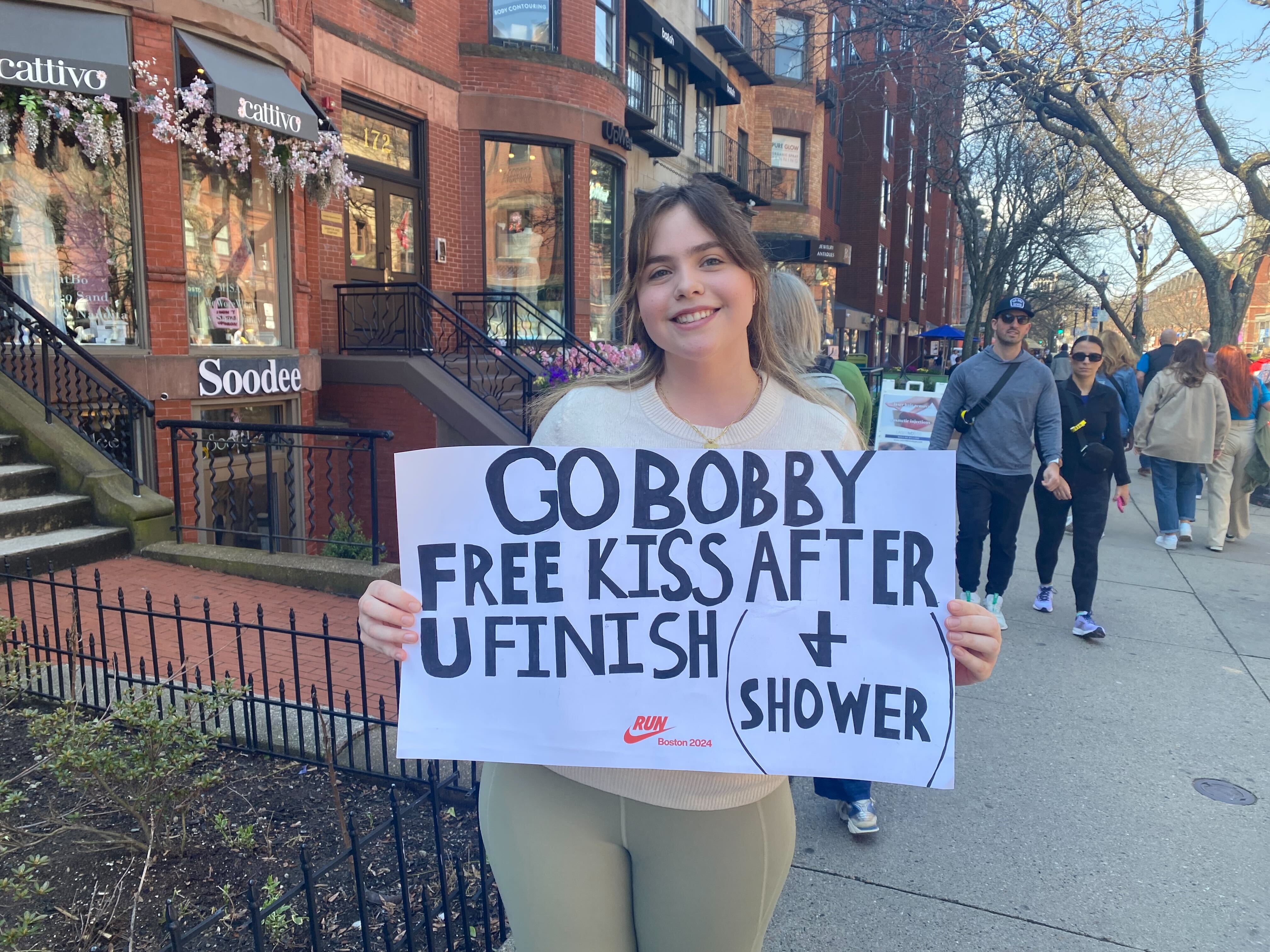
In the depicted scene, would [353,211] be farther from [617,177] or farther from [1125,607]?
[1125,607]

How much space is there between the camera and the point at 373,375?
10.6 meters

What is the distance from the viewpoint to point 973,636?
1.66 m

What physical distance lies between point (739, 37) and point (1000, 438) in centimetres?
2171

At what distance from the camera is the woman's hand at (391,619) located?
1.74m

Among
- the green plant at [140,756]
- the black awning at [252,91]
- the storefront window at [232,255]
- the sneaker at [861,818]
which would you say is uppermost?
the black awning at [252,91]

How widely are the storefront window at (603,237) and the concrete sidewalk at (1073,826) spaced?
37.4 ft

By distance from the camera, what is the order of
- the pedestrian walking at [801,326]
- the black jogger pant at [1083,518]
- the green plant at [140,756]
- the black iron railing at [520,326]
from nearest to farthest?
1. the green plant at [140,756]
2. the pedestrian walking at [801,326]
3. the black jogger pant at [1083,518]
4. the black iron railing at [520,326]

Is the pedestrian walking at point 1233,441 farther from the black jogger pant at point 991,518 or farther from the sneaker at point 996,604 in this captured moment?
the black jogger pant at point 991,518

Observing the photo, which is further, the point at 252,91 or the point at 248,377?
the point at 248,377

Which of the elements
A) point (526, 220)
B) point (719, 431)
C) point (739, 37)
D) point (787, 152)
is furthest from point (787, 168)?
point (719, 431)

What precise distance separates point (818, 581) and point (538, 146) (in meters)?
13.8

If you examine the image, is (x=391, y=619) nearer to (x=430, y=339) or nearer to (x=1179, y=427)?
(x=1179, y=427)

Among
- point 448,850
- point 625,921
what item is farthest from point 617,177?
point 625,921

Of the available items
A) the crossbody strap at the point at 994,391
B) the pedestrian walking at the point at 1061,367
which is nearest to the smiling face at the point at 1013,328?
the crossbody strap at the point at 994,391
